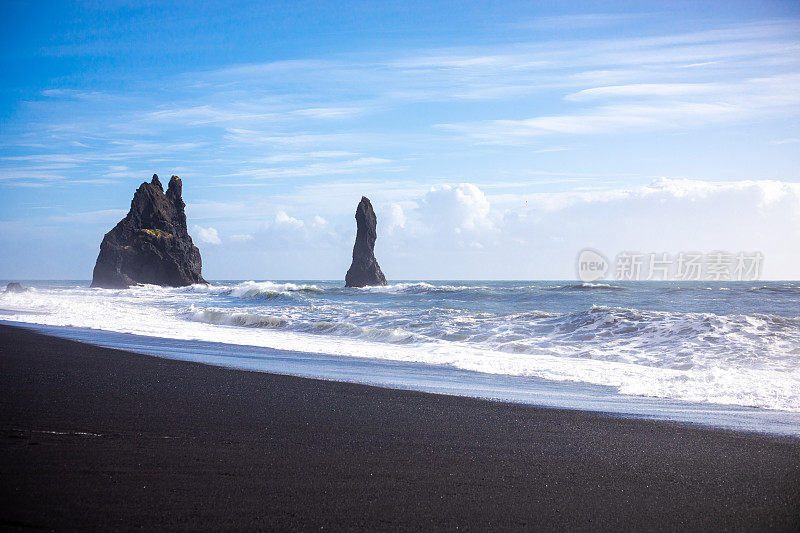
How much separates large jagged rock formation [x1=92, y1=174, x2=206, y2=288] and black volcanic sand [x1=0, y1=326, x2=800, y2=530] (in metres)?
76.0

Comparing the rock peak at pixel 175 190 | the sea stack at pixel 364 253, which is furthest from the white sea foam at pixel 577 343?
the rock peak at pixel 175 190

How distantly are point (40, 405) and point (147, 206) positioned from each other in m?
82.0

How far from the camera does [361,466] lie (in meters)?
4.35

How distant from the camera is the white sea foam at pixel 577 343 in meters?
9.14

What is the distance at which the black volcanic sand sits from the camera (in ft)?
11.3

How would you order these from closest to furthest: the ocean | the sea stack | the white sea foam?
the ocean
the white sea foam
the sea stack

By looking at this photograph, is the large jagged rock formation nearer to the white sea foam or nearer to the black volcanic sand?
the white sea foam

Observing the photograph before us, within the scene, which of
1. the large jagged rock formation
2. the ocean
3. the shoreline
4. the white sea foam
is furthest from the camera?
the large jagged rock formation

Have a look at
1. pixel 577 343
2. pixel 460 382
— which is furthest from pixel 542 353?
pixel 460 382

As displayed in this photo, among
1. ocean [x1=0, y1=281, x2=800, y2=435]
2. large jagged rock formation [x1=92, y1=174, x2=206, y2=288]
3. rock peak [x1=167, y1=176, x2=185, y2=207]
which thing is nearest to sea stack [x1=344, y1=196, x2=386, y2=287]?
A: large jagged rock formation [x1=92, y1=174, x2=206, y2=288]

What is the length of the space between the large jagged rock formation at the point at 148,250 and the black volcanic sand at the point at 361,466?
76041 millimetres

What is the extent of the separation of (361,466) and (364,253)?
221 feet

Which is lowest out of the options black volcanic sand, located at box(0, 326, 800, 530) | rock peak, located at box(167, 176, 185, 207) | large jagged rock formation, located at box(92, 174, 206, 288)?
black volcanic sand, located at box(0, 326, 800, 530)

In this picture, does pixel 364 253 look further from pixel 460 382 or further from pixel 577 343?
pixel 460 382
